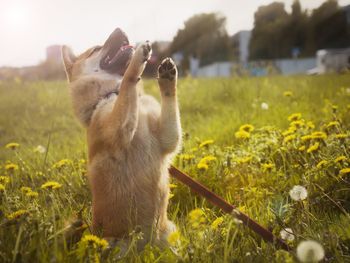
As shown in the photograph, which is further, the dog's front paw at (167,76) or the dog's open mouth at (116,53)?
the dog's open mouth at (116,53)

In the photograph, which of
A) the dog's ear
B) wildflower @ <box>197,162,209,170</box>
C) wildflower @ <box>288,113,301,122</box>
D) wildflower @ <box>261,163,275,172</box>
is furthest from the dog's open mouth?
wildflower @ <box>288,113,301,122</box>

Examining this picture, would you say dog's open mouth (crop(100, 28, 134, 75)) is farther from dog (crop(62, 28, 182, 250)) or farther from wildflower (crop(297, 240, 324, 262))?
wildflower (crop(297, 240, 324, 262))

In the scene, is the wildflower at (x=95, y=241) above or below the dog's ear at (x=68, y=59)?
below

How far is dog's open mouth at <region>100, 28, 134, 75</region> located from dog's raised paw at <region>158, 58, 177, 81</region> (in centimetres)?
38

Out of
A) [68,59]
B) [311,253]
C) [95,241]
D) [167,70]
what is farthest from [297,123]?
[95,241]

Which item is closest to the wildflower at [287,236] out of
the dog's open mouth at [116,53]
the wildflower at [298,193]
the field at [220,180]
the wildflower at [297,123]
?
the field at [220,180]

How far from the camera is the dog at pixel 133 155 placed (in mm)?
2068

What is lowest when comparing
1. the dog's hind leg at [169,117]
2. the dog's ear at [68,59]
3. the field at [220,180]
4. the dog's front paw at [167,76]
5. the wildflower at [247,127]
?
the field at [220,180]

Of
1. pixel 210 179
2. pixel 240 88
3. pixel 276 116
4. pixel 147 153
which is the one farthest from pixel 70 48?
pixel 240 88

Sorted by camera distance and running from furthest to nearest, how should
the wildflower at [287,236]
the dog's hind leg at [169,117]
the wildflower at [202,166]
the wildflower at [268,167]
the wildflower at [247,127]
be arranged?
1. the wildflower at [247,127]
2. the wildflower at [202,166]
3. the wildflower at [268,167]
4. the dog's hind leg at [169,117]
5. the wildflower at [287,236]

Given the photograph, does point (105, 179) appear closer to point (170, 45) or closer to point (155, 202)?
point (155, 202)

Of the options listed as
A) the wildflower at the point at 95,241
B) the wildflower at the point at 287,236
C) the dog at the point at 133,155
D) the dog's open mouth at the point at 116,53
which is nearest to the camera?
the wildflower at the point at 95,241

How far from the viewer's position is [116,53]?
2.65 metres

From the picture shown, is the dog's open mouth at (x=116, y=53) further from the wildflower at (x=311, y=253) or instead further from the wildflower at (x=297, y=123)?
the wildflower at (x=311, y=253)
